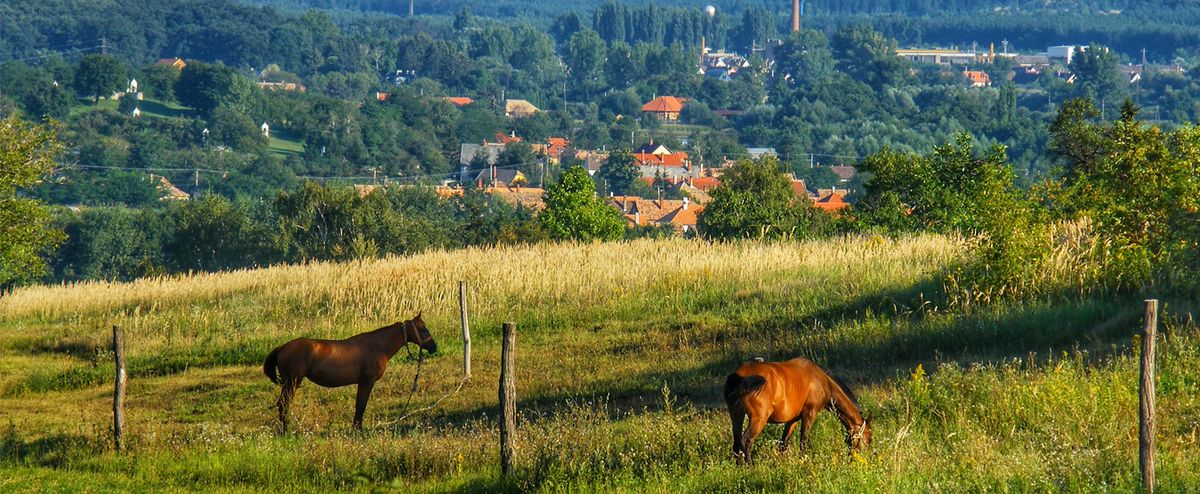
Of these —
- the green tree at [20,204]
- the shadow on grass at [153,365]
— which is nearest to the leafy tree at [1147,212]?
the shadow on grass at [153,365]

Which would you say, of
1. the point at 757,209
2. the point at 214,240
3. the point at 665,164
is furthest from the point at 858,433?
the point at 665,164

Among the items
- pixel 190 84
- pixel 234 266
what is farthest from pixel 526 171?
pixel 234 266

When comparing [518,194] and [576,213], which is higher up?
[576,213]

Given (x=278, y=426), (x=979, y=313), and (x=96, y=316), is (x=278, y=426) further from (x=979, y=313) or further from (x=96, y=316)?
(x=96, y=316)

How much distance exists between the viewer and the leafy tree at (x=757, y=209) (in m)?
40.7

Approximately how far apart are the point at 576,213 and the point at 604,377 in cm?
3776

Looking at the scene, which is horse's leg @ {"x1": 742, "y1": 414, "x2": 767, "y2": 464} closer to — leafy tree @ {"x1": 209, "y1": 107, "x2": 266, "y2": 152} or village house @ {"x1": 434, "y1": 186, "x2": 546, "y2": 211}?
village house @ {"x1": 434, "y1": 186, "x2": 546, "y2": 211}

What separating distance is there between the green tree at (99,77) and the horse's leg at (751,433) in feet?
614

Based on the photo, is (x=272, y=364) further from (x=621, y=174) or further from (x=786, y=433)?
(x=621, y=174)

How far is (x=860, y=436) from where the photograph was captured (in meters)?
12.1

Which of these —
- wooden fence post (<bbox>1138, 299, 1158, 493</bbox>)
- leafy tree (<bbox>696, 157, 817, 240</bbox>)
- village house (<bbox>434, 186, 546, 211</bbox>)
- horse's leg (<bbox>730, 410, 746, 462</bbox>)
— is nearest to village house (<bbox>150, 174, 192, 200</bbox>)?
village house (<bbox>434, 186, 546, 211</bbox>)

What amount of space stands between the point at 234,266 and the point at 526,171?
366ft

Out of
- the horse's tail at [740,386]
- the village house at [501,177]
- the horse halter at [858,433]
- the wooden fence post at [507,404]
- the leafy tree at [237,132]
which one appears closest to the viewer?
the horse's tail at [740,386]

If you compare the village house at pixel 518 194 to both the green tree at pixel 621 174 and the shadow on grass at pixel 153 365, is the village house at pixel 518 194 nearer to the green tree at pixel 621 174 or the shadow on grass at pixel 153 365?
the green tree at pixel 621 174
